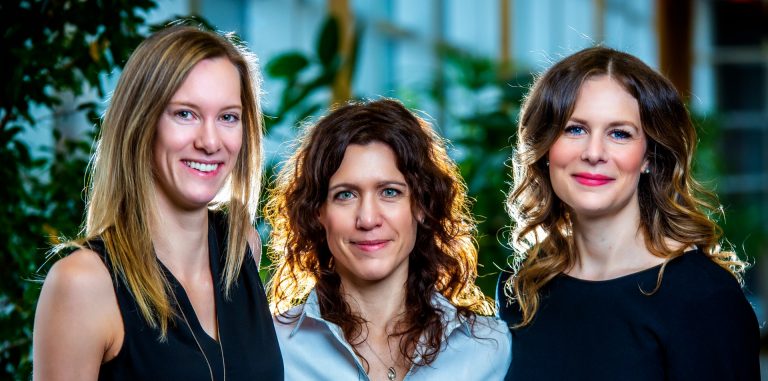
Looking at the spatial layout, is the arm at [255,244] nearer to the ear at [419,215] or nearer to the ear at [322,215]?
the ear at [322,215]

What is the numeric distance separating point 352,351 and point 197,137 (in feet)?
2.16

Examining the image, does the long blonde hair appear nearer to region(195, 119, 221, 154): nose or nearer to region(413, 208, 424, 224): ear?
region(195, 119, 221, 154): nose

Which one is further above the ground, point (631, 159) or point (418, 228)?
point (631, 159)

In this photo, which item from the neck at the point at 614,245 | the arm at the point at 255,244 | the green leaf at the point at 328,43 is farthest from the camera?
the green leaf at the point at 328,43

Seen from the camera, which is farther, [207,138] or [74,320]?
[207,138]

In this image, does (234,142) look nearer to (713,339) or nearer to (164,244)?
(164,244)

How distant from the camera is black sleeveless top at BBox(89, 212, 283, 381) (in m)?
2.09

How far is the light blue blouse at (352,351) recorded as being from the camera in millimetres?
2506

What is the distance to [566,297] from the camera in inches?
101

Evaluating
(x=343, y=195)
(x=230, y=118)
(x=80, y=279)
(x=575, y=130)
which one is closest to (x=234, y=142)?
(x=230, y=118)

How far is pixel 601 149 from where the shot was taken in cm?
243

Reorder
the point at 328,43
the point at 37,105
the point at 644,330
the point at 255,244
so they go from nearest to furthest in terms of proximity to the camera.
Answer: the point at 644,330, the point at 255,244, the point at 37,105, the point at 328,43

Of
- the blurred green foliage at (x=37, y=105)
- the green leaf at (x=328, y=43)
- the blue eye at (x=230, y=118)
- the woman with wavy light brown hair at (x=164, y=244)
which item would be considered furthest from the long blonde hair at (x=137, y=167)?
the green leaf at (x=328, y=43)

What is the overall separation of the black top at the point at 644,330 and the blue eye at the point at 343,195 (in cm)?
53
